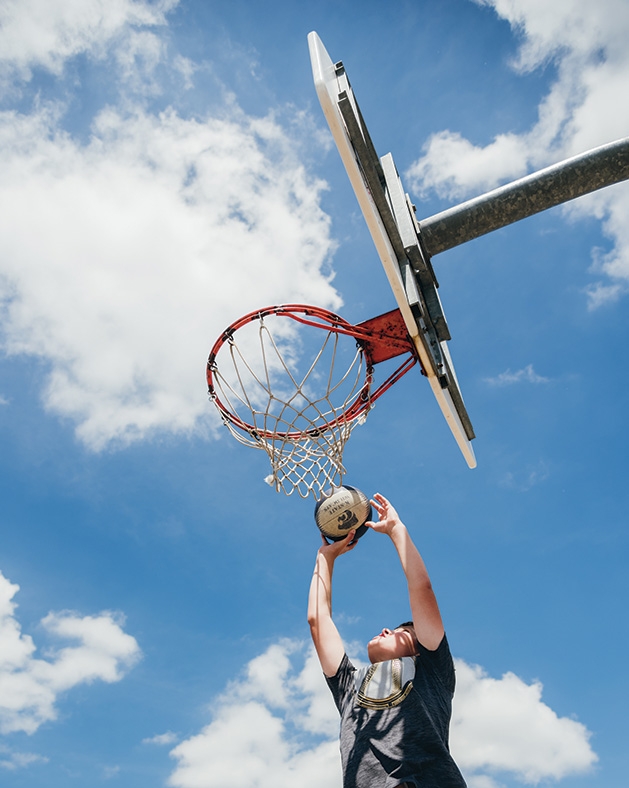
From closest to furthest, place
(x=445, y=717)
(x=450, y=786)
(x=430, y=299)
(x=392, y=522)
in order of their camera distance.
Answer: (x=450, y=786) → (x=445, y=717) → (x=392, y=522) → (x=430, y=299)

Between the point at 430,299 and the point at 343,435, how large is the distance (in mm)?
1374

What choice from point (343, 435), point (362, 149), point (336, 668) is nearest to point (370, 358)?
point (343, 435)

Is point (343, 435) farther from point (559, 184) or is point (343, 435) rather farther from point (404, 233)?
point (559, 184)

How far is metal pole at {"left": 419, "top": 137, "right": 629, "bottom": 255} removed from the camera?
3568mm

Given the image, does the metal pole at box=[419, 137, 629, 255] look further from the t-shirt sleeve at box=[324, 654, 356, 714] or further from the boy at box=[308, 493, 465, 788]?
the t-shirt sleeve at box=[324, 654, 356, 714]

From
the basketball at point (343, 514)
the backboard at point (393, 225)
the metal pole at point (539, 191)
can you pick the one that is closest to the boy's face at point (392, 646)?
the basketball at point (343, 514)

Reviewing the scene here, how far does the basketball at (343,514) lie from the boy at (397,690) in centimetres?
32

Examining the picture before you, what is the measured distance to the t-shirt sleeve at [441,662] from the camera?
11.8 ft

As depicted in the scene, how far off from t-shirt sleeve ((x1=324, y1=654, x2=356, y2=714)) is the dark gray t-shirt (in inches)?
0.6

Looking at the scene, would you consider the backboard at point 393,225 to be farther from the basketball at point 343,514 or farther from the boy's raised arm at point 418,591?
the boy's raised arm at point 418,591

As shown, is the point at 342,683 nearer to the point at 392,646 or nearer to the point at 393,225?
the point at 392,646

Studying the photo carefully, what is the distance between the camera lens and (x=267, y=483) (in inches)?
214

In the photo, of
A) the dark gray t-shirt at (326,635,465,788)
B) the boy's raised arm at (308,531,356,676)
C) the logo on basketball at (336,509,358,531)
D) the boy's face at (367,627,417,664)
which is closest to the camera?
the dark gray t-shirt at (326,635,465,788)

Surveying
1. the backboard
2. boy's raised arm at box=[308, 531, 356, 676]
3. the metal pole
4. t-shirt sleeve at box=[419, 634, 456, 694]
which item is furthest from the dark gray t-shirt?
the metal pole
